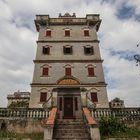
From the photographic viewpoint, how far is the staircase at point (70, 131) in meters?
13.4

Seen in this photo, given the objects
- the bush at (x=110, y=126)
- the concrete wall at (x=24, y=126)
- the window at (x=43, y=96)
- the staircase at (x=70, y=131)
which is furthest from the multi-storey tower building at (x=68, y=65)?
the bush at (x=110, y=126)

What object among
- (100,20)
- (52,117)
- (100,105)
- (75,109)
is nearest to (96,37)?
(100,20)

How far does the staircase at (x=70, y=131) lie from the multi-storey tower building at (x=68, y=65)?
15.9ft

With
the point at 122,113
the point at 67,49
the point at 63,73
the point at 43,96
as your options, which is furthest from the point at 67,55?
the point at 122,113

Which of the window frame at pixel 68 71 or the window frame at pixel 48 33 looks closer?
the window frame at pixel 68 71

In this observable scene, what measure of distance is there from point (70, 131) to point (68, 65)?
42.5ft

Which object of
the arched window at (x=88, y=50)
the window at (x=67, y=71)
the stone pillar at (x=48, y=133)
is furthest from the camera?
the arched window at (x=88, y=50)

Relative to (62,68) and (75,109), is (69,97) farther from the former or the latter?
(62,68)

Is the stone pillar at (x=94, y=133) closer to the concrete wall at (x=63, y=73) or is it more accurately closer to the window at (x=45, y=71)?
the concrete wall at (x=63, y=73)

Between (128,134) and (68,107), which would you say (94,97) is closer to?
(68,107)

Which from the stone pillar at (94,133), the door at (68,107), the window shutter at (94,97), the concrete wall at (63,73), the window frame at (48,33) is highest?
the window frame at (48,33)

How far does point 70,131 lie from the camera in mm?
14383

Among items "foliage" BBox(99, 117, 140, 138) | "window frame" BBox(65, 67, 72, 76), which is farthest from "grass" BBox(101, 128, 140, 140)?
"window frame" BBox(65, 67, 72, 76)

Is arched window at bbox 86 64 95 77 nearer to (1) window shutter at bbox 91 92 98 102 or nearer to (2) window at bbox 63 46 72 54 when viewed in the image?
(1) window shutter at bbox 91 92 98 102
